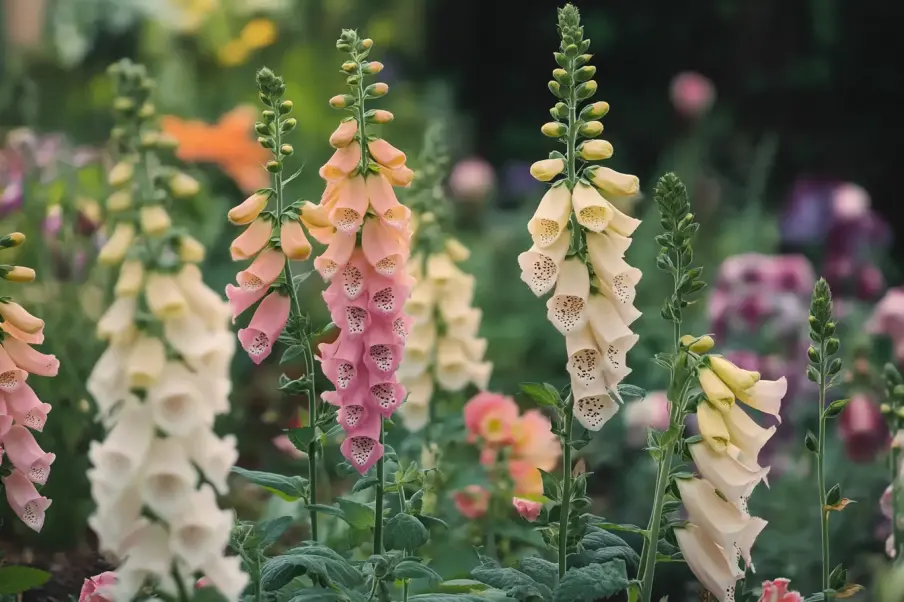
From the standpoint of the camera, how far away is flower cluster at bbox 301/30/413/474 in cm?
153

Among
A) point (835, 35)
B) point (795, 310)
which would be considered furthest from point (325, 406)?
point (835, 35)

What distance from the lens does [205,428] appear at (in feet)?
4.30

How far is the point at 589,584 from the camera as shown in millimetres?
1464

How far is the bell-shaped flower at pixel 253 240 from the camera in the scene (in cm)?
151

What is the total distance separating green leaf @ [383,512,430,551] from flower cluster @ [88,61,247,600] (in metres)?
0.27

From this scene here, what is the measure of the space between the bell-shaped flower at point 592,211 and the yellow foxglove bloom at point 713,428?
0.27 metres

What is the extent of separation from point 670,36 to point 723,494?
5.28 m

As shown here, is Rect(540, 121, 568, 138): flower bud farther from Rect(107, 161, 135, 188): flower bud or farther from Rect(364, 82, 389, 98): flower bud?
Rect(107, 161, 135, 188): flower bud

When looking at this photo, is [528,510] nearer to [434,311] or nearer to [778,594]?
[778,594]

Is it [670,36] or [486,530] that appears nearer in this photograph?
[486,530]

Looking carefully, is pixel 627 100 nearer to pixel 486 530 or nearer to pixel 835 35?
pixel 835 35

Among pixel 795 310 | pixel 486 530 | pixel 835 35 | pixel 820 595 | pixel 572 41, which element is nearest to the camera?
pixel 572 41

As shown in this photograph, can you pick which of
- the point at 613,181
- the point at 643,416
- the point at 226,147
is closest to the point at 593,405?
the point at 613,181

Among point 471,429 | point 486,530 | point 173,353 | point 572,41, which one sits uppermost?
point 572,41
